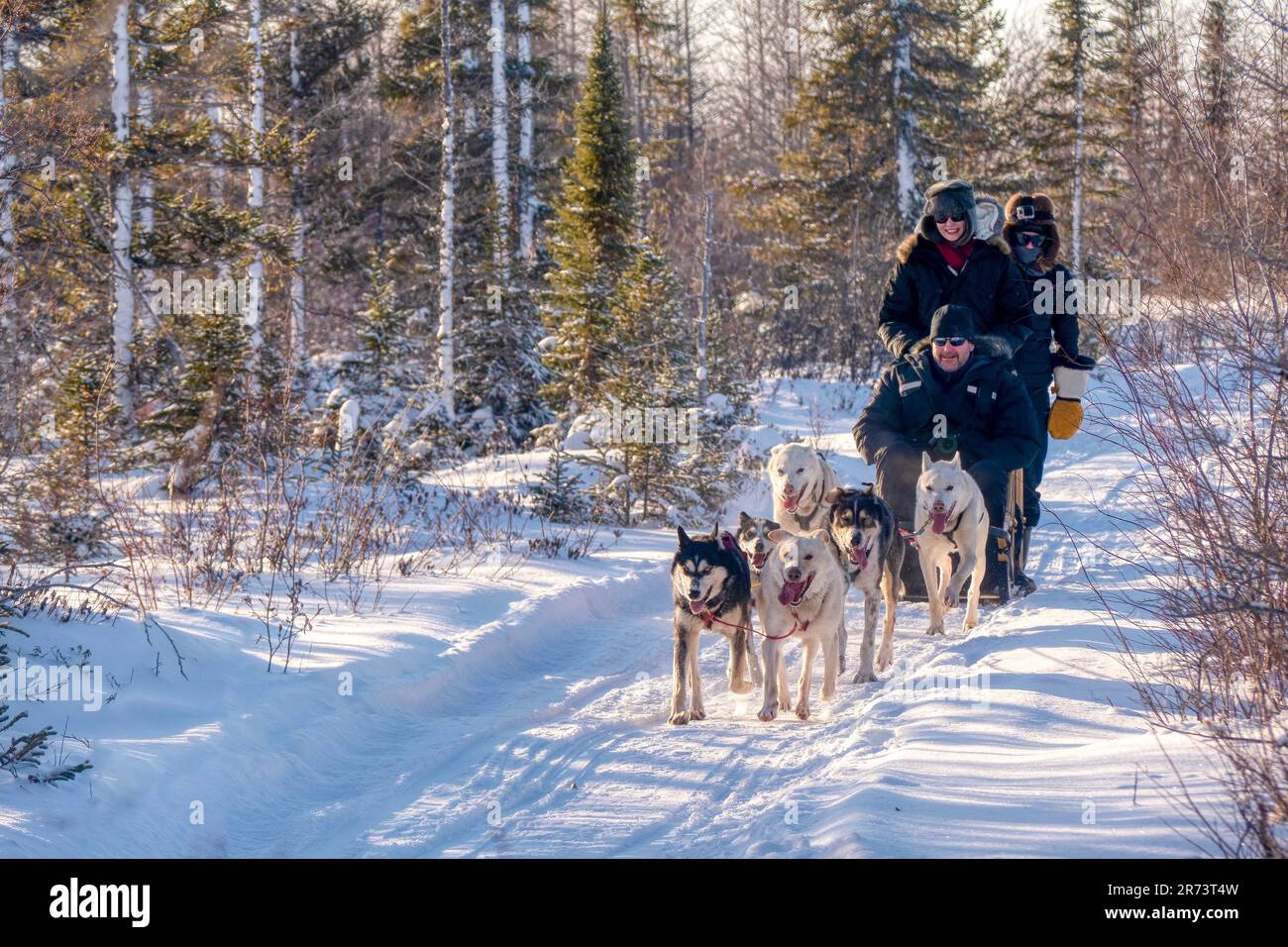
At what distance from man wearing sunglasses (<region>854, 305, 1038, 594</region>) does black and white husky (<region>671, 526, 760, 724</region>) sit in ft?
6.52

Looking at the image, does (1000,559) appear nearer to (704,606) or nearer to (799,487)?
(799,487)

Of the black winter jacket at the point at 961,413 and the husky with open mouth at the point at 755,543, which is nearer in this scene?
the husky with open mouth at the point at 755,543

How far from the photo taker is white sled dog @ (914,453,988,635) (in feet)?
22.9

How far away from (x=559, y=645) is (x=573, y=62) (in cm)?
4106

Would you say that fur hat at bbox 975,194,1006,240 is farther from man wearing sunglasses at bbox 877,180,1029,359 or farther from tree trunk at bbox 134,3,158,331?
tree trunk at bbox 134,3,158,331

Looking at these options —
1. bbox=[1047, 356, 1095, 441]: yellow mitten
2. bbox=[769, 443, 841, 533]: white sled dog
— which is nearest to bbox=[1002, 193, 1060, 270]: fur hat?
bbox=[1047, 356, 1095, 441]: yellow mitten

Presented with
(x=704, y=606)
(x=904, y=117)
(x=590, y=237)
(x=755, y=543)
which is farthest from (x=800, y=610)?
(x=904, y=117)

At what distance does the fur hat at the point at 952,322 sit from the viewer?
7.47m

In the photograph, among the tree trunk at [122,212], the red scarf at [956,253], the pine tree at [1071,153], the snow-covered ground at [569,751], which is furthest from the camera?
the pine tree at [1071,153]

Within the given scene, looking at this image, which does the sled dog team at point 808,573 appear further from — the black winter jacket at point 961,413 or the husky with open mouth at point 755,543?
the black winter jacket at point 961,413

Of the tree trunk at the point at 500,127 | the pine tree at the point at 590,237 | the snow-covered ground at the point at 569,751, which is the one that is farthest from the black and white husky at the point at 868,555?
the tree trunk at the point at 500,127

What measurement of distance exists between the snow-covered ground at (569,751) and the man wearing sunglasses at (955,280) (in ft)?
6.28

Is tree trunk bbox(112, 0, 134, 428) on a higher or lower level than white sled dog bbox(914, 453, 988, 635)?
higher

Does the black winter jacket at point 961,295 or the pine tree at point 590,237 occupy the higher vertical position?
the pine tree at point 590,237
